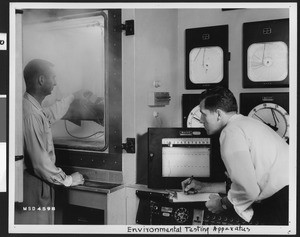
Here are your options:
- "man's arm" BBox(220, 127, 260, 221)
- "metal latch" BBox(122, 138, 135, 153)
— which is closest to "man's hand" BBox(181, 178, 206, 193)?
"man's arm" BBox(220, 127, 260, 221)

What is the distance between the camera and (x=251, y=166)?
166 centimetres

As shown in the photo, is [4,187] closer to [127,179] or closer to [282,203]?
[127,179]

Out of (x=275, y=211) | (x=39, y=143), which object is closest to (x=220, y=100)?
(x=275, y=211)

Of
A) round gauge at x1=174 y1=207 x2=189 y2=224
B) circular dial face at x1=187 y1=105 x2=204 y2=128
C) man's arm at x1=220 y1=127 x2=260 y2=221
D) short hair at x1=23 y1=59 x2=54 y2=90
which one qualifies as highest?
short hair at x1=23 y1=59 x2=54 y2=90

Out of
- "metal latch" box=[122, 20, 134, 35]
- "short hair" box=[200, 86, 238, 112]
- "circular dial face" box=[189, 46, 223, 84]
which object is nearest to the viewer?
"short hair" box=[200, 86, 238, 112]

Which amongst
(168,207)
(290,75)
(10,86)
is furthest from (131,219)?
(290,75)

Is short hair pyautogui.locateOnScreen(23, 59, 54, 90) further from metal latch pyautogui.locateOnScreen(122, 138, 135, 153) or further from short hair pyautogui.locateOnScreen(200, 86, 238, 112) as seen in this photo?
short hair pyautogui.locateOnScreen(200, 86, 238, 112)

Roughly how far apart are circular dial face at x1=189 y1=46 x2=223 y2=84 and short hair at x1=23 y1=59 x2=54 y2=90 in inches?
32.4

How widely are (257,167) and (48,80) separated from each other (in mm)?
1130

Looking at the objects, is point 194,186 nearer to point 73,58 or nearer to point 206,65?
point 206,65

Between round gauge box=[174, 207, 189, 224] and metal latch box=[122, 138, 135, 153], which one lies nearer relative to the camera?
round gauge box=[174, 207, 189, 224]

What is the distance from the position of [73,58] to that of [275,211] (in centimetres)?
128

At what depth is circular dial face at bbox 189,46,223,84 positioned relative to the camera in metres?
2.09

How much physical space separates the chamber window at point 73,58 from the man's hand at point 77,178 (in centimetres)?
17
